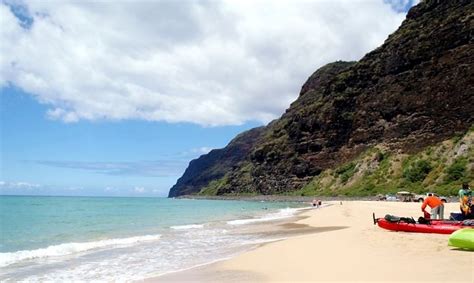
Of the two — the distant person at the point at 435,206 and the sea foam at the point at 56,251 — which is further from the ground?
the distant person at the point at 435,206

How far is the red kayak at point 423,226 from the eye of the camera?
17.3 m

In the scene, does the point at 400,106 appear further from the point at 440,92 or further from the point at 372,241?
the point at 372,241

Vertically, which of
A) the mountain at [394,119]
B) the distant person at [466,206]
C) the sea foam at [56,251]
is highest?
the mountain at [394,119]

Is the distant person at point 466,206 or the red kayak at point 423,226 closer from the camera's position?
the red kayak at point 423,226

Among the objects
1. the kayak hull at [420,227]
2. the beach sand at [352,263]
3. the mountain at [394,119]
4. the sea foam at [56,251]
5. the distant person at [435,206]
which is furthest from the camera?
the mountain at [394,119]

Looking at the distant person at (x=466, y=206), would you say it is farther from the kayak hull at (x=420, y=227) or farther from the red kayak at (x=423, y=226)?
the kayak hull at (x=420, y=227)

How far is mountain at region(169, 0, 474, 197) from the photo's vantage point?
84.0 metres

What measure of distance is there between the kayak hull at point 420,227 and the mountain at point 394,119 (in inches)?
1908

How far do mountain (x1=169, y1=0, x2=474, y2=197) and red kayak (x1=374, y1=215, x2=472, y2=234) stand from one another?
48517 millimetres

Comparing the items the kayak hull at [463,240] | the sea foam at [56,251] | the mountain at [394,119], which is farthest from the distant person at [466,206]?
the mountain at [394,119]

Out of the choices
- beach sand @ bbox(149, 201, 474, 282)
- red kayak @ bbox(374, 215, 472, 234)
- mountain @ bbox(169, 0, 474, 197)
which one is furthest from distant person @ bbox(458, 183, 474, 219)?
mountain @ bbox(169, 0, 474, 197)

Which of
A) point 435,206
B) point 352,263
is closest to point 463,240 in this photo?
point 352,263

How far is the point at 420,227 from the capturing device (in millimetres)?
18484

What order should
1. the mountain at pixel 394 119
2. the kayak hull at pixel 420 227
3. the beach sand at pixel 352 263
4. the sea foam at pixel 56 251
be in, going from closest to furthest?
the beach sand at pixel 352 263 < the kayak hull at pixel 420 227 < the sea foam at pixel 56 251 < the mountain at pixel 394 119
